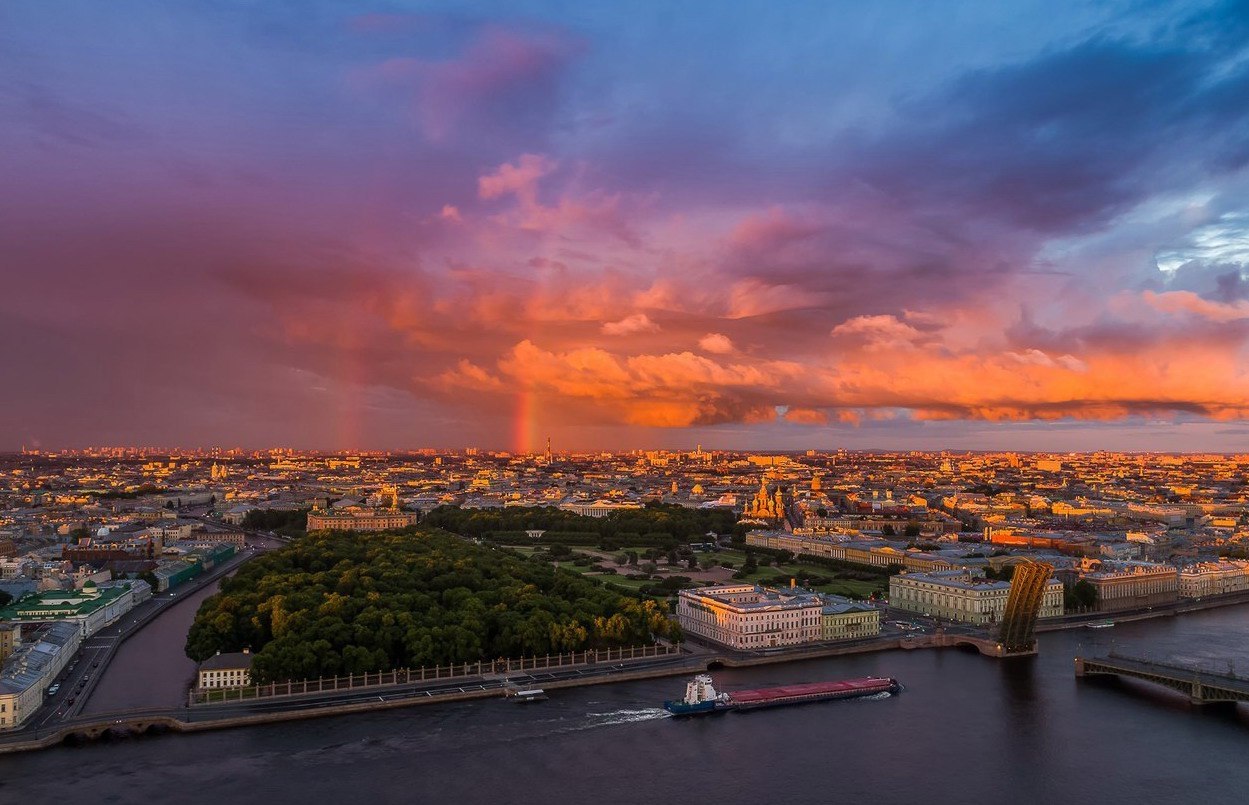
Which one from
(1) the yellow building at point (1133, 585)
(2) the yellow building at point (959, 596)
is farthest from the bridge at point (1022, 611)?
(1) the yellow building at point (1133, 585)

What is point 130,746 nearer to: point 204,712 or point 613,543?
point 204,712

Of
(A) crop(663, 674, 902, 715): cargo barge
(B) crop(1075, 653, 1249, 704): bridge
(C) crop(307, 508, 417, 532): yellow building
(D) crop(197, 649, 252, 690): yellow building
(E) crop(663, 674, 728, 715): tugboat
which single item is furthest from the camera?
(C) crop(307, 508, 417, 532): yellow building

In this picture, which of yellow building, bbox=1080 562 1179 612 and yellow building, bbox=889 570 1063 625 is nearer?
yellow building, bbox=889 570 1063 625

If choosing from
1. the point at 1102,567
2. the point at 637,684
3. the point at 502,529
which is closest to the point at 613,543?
the point at 502,529

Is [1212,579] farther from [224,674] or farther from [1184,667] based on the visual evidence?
[224,674]

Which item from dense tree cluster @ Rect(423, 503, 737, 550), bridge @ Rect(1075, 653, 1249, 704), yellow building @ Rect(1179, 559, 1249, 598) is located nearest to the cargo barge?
bridge @ Rect(1075, 653, 1249, 704)

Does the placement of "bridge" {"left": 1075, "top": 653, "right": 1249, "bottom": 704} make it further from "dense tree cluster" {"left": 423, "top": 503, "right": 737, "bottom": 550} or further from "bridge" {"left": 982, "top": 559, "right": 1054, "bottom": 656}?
"dense tree cluster" {"left": 423, "top": 503, "right": 737, "bottom": 550}

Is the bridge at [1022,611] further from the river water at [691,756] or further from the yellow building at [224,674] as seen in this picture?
the yellow building at [224,674]
